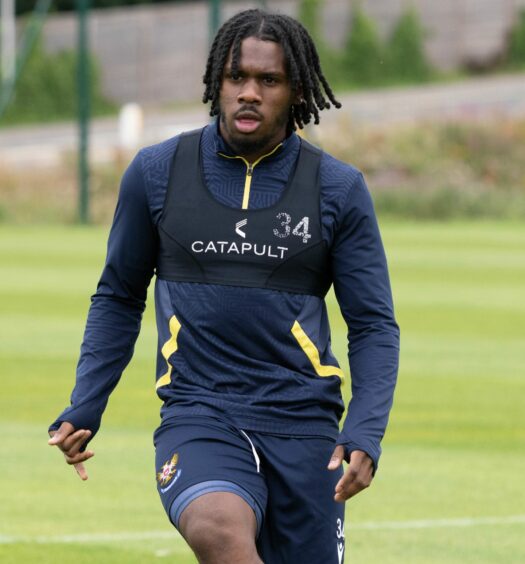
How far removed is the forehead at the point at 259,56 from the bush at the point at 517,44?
5528 centimetres

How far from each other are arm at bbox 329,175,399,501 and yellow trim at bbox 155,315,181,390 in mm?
498

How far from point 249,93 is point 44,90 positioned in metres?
50.3

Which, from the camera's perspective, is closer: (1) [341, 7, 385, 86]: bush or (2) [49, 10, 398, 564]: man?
(2) [49, 10, 398, 564]: man

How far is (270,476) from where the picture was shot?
5.38 metres

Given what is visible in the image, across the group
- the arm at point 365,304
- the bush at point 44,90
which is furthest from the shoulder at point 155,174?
the bush at point 44,90

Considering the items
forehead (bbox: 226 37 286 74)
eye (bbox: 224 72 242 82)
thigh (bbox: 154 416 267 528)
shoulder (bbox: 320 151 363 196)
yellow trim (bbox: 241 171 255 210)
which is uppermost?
forehead (bbox: 226 37 286 74)

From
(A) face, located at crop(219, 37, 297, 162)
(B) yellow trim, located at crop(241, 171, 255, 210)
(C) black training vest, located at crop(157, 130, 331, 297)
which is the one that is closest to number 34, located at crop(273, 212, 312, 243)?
(C) black training vest, located at crop(157, 130, 331, 297)

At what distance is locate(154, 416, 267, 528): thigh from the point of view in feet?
16.9

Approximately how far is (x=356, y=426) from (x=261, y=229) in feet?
2.15

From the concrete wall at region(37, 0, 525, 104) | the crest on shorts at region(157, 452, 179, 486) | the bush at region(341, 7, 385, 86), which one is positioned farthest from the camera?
the concrete wall at region(37, 0, 525, 104)

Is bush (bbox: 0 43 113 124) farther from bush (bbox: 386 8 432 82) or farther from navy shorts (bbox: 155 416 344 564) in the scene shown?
navy shorts (bbox: 155 416 344 564)

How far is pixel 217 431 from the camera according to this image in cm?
532

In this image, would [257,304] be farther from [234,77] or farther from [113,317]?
[234,77]

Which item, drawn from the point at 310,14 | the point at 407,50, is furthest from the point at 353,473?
the point at 310,14
